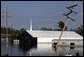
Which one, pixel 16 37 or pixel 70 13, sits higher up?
pixel 70 13

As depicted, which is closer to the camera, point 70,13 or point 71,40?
point 70,13

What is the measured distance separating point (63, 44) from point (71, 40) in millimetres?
3363

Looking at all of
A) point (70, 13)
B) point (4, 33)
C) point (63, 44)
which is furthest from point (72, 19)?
point (4, 33)

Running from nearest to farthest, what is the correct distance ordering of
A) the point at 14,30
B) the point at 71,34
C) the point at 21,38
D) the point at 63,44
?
the point at 63,44 → the point at 71,34 → the point at 21,38 → the point at 14,30

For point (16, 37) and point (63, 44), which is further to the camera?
point (16, 37)

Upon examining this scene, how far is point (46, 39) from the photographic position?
Result: 97.4 m

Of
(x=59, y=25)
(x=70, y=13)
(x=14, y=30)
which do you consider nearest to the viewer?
(x=70, y=13)

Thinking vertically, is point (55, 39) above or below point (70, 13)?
below

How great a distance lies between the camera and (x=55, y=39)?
310ft

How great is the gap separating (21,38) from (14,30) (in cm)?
2468

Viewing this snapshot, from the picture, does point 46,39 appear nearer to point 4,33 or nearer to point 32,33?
point 32,33

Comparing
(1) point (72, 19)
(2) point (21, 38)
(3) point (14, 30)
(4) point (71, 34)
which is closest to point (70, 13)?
(1) point (72, 19)

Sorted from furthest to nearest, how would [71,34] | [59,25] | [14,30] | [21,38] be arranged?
[14,30]
[59,25]
[21,38]
[71,34]

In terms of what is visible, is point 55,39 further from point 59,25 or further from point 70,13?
point 59,25
